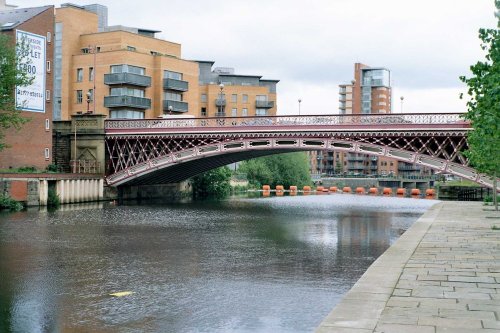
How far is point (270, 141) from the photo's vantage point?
6078 centimetres

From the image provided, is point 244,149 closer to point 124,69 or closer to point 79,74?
point 124,69

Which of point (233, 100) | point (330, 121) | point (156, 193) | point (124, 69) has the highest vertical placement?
point (124, 69)

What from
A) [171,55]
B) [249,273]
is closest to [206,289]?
[249,273]

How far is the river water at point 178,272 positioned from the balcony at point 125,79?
45.3 meters

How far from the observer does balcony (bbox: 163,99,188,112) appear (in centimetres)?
9394

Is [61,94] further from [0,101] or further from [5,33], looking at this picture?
[0,101]

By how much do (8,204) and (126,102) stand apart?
120 ft

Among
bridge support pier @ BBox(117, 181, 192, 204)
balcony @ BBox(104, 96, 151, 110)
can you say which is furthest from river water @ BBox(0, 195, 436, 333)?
balcony @ BBox(104, 96, 151, 110)

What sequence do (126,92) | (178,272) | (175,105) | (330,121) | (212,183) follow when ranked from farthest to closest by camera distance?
(175,105)
(212,183)
(126,92)
(330,121)
(178,272)

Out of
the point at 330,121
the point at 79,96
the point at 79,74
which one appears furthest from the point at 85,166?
the point at 79,74

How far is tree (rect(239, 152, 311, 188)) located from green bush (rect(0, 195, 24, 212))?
5588 centimetres

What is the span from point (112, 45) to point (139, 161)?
88.7ft

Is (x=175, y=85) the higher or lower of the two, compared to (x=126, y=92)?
higher

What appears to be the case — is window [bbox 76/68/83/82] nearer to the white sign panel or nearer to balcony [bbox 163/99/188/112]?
balcony [bbox 163/99/188/112]
